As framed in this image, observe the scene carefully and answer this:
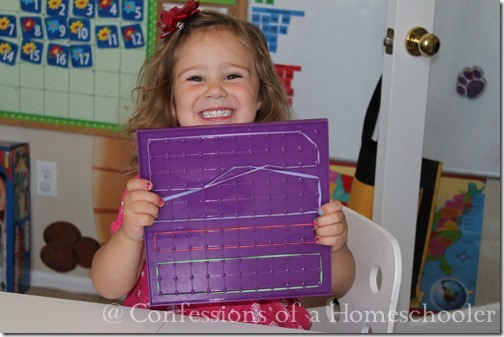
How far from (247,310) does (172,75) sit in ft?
1.48

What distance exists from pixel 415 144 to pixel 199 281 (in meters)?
1.01

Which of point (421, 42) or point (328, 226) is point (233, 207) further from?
point (421, 42)

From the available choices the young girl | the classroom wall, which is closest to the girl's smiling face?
the young girl

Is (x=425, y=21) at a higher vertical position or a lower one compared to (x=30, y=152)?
higher

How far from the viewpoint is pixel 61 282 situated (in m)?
2.65

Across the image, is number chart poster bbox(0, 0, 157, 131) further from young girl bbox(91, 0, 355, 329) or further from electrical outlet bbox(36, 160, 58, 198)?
young girl bbox(91, 0, 355, 329)

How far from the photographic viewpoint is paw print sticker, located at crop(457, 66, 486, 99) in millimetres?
1987

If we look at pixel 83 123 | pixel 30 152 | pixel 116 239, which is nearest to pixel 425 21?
pixel 116 239

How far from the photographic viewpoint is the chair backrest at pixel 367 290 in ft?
3.91

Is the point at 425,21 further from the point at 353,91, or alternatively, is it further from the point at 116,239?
the point at 116,239

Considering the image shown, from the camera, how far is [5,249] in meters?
2.52

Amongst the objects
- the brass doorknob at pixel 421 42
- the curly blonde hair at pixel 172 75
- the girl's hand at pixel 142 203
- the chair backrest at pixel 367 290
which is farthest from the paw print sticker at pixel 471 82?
the girl's hand at pixel 142 203

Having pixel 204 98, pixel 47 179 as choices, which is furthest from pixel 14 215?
pixel 204 98

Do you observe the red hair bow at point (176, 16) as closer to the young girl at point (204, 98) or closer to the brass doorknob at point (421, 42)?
the young girl at point (204, 98)
